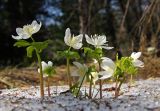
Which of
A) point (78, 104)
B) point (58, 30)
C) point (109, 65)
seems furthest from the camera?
point (58, 30)

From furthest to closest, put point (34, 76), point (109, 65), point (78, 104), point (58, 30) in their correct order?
point (58, 30) → point (34, 76) → point (109, 65) → point (78, 104)

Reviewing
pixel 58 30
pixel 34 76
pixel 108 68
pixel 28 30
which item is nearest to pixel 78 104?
pixel 108 68

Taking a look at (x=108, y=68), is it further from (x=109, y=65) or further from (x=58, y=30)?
(x=58, y=30)

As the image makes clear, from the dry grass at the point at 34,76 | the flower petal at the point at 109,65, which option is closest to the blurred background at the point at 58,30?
the dry grass at the point at 34,76

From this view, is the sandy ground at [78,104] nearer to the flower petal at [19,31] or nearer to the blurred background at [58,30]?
the flower petal at [19,31]

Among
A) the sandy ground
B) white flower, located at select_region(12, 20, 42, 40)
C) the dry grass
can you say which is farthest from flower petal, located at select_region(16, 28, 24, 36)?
the dry grass

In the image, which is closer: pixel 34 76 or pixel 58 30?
pixel 34 76

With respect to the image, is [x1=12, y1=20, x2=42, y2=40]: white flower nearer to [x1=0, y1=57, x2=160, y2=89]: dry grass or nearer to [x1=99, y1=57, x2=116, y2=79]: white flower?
[x1=99, y1=57, x2=116, y2=79]: white flower

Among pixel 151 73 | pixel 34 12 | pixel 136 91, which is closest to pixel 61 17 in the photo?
pixel 34 12
